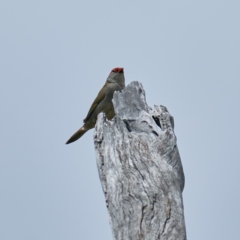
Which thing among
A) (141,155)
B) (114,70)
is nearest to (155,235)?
(141,155)

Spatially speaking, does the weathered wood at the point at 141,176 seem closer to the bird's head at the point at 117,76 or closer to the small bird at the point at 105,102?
the small bird at the point at 105,102

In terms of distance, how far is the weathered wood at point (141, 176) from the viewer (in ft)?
12.9

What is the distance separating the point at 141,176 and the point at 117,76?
18.0ft

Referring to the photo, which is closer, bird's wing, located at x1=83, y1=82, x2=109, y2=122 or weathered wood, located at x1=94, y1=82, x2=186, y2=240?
weathered wood, located at x1=94, y1=82, x2=186, y2=240

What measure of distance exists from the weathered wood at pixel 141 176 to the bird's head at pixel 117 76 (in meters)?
4.65

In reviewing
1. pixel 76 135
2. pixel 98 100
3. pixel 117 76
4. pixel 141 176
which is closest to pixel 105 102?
pixel 98 100

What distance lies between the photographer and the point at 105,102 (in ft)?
29.1

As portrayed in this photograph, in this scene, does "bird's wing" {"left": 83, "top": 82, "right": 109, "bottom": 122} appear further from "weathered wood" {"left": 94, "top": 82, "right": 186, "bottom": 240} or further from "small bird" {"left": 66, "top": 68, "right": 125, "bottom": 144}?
"weathered wood" {"left": 94, "top": 82, "right": 186, "bottom": 240}

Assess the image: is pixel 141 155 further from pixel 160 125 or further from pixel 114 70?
pixel 114 70

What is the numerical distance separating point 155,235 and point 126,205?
0.32 metres

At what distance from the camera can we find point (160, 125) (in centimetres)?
478

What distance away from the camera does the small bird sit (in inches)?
346

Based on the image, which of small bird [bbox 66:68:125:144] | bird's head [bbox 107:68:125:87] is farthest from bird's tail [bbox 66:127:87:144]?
bird's head [bbox 107:68:125:87]

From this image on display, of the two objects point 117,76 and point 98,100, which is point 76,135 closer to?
Answer: point 98,100
